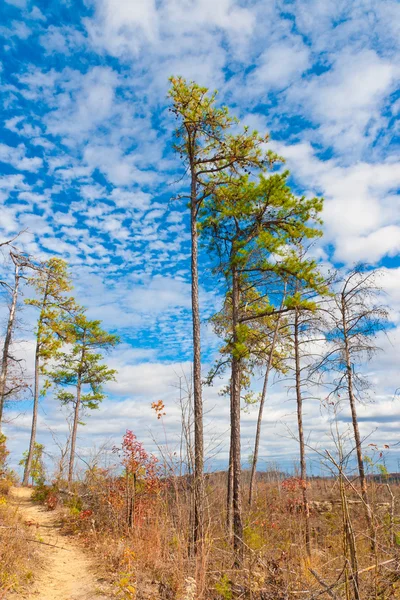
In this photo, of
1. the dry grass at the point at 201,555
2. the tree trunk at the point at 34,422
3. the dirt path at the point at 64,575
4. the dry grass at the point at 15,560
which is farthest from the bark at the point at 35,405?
the dry grass at the point at 15,560

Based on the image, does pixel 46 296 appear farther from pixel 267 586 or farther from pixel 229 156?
pixel 267 586

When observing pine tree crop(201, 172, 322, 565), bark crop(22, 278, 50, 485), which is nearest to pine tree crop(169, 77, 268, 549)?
pine tree crop(201, 172, 322, 565)

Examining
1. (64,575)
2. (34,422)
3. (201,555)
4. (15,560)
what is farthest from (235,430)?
(34,422)

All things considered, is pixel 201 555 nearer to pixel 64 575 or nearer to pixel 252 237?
pixel 64 575

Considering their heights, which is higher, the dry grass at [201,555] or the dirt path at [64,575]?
the dry grass at [201,555]

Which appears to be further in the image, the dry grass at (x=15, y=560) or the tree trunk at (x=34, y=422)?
the tree trunk at (x=34, y=422)

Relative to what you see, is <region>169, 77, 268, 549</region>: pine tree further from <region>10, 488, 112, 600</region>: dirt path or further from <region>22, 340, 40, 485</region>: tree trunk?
<region>22, 340, 40, 485</region>: tree trunk

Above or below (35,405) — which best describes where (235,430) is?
below

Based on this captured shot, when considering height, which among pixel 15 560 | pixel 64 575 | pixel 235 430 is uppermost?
pixel 235 430

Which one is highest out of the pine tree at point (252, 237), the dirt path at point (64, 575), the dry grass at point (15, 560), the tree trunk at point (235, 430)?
Answer: the pine tree at point (252, 237)

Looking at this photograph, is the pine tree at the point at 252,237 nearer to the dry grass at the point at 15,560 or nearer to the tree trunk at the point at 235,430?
the tree trunk at the point at 235,430

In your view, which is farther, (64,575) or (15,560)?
(64,575)

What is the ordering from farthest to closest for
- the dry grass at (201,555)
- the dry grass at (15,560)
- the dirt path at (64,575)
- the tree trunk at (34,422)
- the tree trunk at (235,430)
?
the tree trunk at (34,422)
the tree trunk at (235,430)
the dirt path at (64,575)
the dry grass at (15,560)
the dry grass at (201,555)

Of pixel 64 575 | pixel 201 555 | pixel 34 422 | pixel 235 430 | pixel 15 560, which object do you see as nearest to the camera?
pixel 201 555
